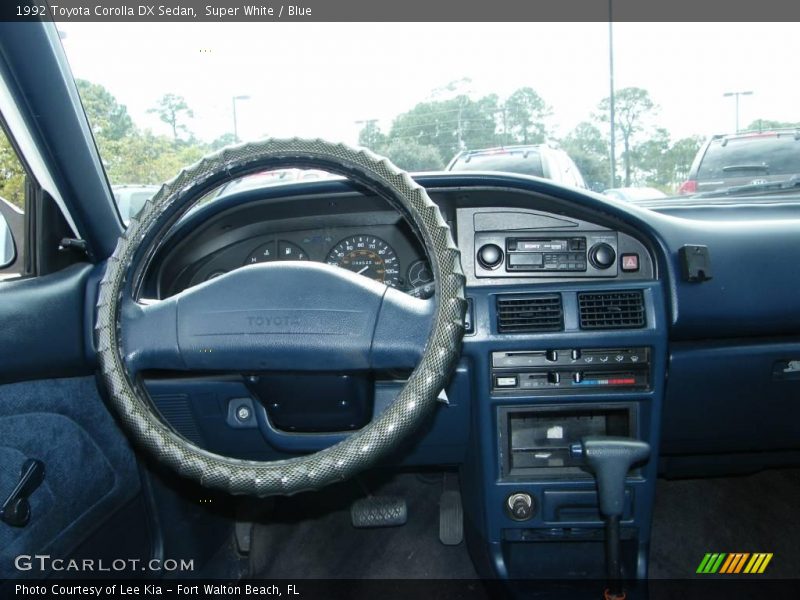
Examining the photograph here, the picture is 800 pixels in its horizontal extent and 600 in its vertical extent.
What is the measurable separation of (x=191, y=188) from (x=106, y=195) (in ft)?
3.31

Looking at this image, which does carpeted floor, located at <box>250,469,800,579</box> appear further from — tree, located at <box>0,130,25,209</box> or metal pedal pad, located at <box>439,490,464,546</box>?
tree, located at <box>0,130,25,209</box>

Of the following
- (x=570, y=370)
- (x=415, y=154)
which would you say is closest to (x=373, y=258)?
(x=415, y=154)

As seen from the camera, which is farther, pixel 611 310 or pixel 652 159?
pixel 652 159

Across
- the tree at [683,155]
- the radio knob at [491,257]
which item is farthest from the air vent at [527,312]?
the tree at [683,155]

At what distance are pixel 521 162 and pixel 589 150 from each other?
10.0 inches

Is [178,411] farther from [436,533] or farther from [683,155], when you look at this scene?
[683,155]

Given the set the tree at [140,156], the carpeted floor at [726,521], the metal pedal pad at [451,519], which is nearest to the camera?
the tree at [140,156]

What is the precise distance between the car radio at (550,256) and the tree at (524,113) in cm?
46

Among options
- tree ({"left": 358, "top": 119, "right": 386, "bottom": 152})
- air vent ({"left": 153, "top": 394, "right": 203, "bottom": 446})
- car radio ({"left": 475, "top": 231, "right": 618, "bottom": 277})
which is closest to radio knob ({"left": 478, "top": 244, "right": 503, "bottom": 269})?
car radio ({"left": 475, "top": 231, "right": 618, "bottom": 277})

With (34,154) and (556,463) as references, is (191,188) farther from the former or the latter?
(556,463)

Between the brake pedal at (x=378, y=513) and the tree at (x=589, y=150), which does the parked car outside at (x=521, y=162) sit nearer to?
the tree at (x=589, y=150)

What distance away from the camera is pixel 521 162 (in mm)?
2537

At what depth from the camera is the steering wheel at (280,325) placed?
1.33 m

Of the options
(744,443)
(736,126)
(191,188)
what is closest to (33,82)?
(191,188)
